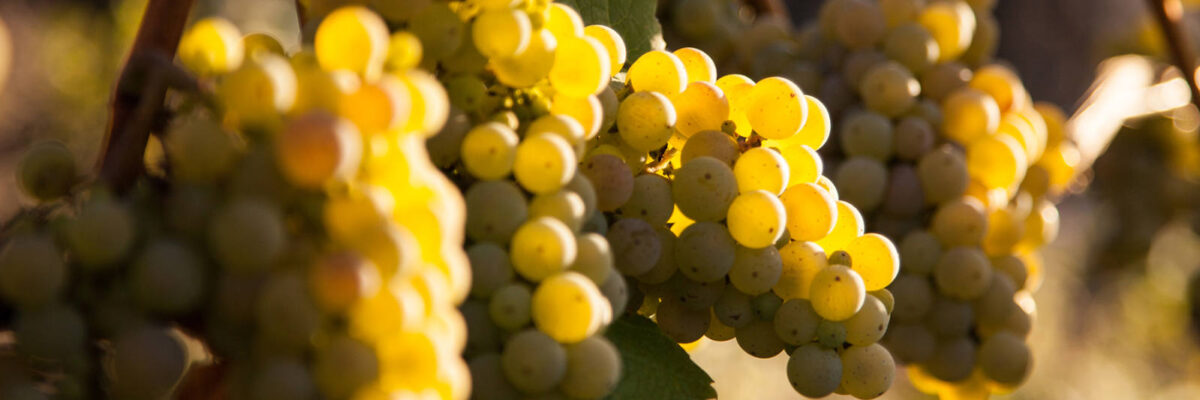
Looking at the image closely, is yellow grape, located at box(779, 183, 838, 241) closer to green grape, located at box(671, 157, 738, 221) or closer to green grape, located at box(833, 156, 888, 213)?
green grape, located at box(671, 157, 738, 221)

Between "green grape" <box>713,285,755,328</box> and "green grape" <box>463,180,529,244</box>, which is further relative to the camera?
"green grape" <box>713,285,755,328</box>

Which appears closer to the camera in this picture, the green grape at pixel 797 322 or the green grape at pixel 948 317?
the green grape at pixel 797 322

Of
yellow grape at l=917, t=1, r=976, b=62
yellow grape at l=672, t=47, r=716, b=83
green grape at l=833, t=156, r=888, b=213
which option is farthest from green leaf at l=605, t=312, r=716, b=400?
yellow grape at l=917, t=1, r=976, b=62

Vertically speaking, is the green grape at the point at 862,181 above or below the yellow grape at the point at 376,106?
below

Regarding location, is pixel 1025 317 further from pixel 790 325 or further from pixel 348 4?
pixel 348 4

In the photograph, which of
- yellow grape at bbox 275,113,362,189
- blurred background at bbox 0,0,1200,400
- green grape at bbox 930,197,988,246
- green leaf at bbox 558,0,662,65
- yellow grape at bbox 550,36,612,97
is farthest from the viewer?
blurred background at bbox 0,0,1200,400

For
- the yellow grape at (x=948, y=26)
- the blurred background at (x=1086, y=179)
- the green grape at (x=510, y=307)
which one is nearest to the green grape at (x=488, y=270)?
the green grape at (x=510, y=307)

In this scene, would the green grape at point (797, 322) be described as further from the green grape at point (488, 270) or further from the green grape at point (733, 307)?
the green grape at point (488, 270)
